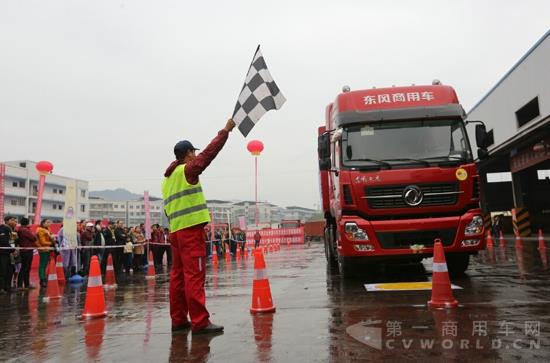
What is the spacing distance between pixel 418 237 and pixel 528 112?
2106cm

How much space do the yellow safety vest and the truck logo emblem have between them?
3.82m

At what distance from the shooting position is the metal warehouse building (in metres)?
21.8

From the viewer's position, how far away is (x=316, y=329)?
15.1ft

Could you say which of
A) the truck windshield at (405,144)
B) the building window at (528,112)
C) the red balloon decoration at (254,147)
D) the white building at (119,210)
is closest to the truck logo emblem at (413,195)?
the truck windshield at (405,144)

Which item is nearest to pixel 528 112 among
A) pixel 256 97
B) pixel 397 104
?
pixel 397 104

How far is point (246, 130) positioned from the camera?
210 inches

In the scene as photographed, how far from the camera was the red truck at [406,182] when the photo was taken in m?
7.59

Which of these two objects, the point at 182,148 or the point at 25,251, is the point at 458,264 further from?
the point at 25,251

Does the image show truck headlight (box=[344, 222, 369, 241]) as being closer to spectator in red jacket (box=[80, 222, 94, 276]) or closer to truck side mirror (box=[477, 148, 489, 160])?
truck side mirror (box=[477, 148, 489, 160])

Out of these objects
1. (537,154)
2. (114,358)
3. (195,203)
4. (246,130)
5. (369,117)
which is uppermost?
(537,154)

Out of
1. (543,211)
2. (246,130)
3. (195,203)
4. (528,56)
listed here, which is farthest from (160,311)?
(543,211)

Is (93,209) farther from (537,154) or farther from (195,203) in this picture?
(195,203)

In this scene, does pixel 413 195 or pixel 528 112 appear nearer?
pixel 413 195

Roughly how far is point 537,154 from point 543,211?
1148 cm
